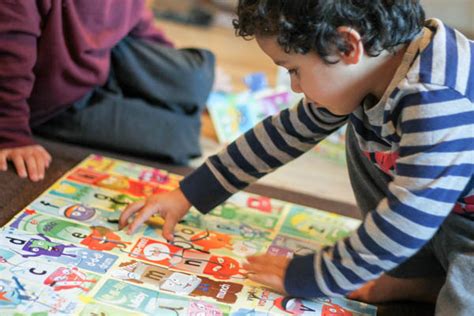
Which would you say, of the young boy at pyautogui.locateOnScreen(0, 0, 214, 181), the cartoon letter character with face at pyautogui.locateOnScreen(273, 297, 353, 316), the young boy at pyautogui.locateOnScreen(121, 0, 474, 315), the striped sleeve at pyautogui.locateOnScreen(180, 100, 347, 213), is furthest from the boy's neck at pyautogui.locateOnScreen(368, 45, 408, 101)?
the young boy at pyautogui.locateOnScreen(0, 0, 214, 181)

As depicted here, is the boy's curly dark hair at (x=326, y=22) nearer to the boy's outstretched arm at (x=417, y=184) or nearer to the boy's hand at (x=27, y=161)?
the boy's outstretched arm at (x=417, y=184)

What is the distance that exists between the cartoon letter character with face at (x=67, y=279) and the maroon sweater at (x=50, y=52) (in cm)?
34

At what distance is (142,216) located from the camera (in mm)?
931

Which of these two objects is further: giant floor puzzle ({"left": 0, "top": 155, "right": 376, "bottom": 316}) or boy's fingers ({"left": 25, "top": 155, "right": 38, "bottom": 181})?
boy's fingers ({"left": 25, "top": 155, "right": 38, "bottom": 181})

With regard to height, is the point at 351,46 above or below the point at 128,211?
above

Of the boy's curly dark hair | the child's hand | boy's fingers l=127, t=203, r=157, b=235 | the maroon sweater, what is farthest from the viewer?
the maroon sweater

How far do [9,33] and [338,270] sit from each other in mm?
633

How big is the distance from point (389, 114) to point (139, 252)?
38cm

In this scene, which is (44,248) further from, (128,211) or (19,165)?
(19,165)

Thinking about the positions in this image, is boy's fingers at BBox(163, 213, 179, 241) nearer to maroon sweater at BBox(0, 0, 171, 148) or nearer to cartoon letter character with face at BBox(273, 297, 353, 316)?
cartoon letter character with face at BBox(273, 297, 353, 316)

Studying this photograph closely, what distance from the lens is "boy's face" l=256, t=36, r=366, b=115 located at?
75cm

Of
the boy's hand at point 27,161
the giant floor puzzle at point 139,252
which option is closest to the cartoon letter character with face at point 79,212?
the giant floor puzzle at point 139,252

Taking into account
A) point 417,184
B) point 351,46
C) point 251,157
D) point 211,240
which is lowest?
point 211,240

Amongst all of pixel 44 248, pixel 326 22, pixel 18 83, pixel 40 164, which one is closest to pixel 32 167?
pixel 40 164
